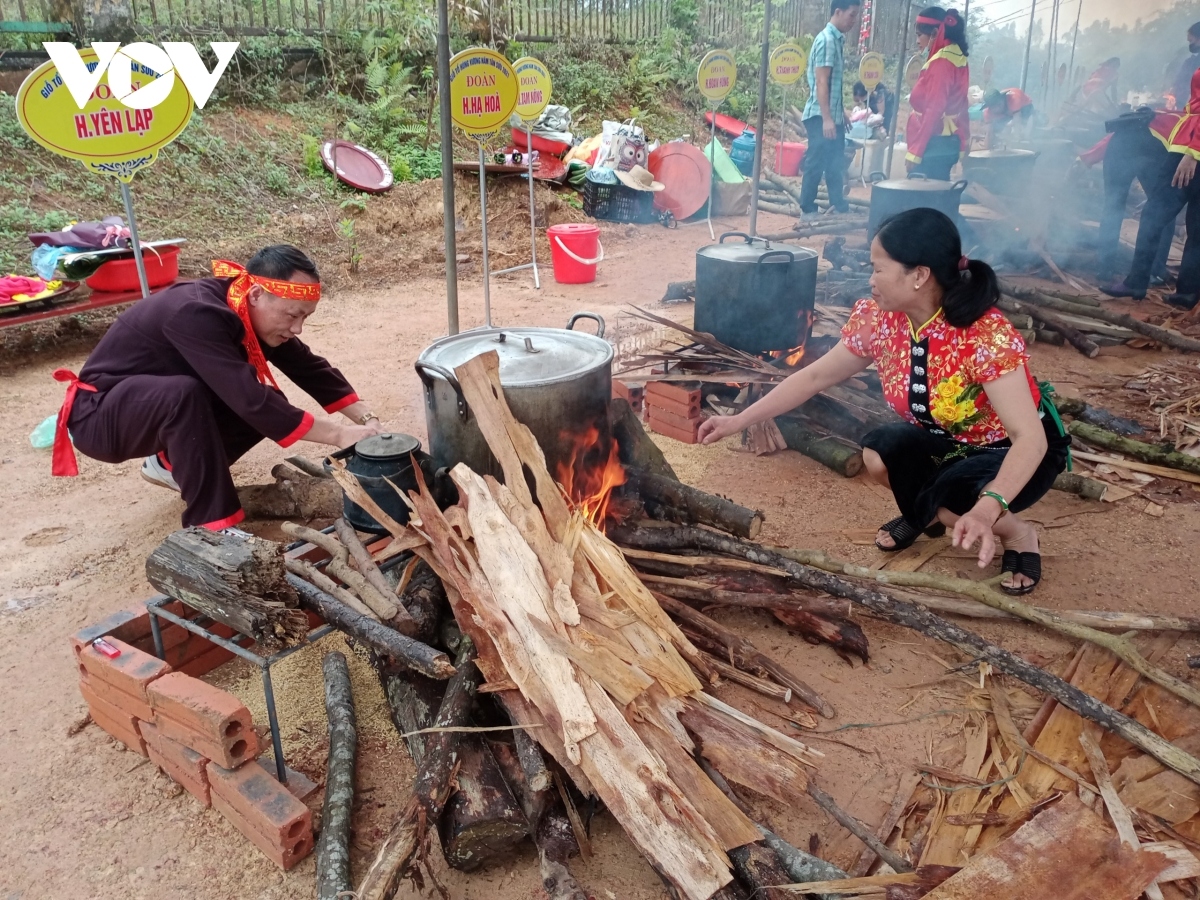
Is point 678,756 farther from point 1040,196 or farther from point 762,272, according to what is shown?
point 1040,196

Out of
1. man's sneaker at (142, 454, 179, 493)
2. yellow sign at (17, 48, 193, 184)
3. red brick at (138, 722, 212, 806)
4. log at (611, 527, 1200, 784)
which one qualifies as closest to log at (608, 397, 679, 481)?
log at (611, 527, 1200, 784)

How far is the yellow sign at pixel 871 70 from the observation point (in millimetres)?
15203

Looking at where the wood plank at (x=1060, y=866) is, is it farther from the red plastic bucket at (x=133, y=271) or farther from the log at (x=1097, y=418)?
the red plastic bucket at (x=133, y=271)

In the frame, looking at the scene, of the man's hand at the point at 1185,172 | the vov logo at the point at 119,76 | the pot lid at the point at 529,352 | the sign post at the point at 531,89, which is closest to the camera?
the pot lid at the point at 529,352

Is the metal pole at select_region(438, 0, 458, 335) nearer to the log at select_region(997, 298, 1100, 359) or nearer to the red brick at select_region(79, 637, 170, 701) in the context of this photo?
the red brick at select_region(79, 637, 170, 701)

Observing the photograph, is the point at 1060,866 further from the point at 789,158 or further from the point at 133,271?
the point at 789,158

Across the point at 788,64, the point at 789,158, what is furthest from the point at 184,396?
the point at 789,158

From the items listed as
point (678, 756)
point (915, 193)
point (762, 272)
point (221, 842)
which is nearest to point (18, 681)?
point (221, 842)

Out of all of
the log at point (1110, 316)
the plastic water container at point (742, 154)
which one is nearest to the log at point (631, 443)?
the log at point (1110, 316)

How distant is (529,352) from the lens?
3529mm

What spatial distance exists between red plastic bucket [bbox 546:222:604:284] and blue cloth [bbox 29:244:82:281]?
185 inches

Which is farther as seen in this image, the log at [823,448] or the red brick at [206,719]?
the log at [823,448]

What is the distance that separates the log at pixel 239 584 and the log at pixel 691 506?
70.5 inches

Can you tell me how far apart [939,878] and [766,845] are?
16.6 inches
